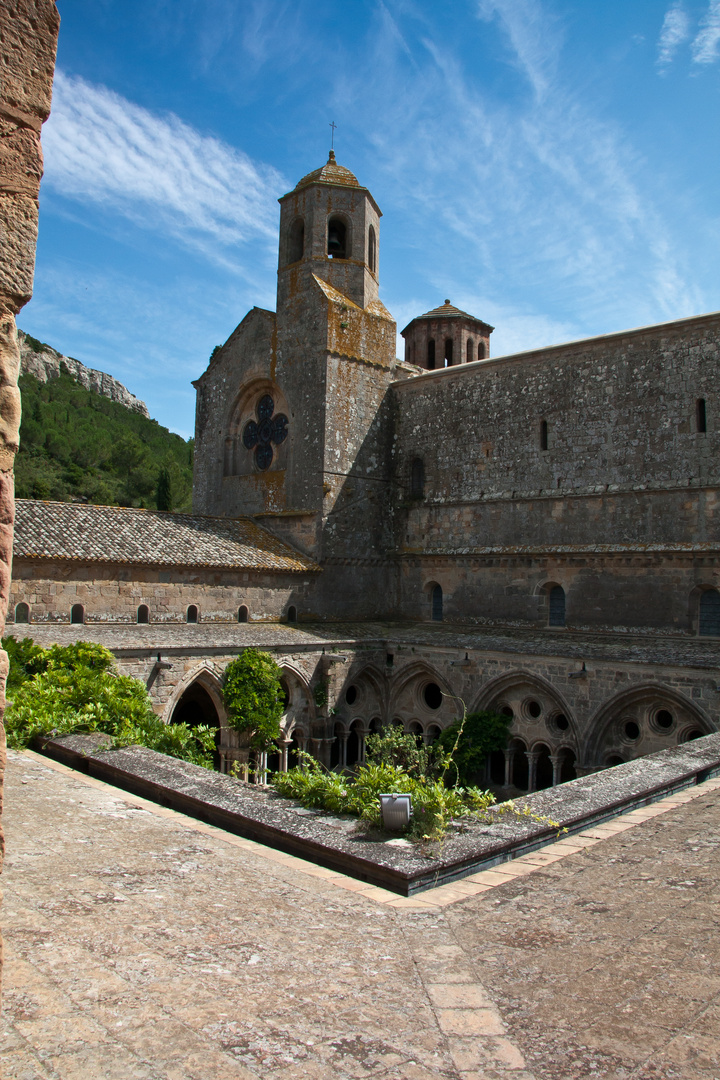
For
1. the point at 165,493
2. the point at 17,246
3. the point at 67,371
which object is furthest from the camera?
the point at 67,371

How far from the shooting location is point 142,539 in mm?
16625

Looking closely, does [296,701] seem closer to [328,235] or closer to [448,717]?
[448,717]

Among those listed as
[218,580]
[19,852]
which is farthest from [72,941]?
[218,580]

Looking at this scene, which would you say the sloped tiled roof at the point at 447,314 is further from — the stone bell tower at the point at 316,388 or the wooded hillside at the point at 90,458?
the wooded hillside at the point at 90,458

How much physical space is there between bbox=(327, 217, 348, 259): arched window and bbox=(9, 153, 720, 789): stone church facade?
0.06 metres

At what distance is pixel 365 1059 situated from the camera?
2.62 m

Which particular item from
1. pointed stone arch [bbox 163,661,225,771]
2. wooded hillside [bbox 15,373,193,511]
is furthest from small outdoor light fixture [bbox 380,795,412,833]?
wooded hillside [bbox 15,373,193,511]

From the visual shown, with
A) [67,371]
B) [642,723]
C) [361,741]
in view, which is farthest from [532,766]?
[67,371]

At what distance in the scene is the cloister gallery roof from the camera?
1508 centimetres

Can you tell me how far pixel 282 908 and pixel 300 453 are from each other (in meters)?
16.9

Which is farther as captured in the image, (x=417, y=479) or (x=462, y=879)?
(x=417, y=479)

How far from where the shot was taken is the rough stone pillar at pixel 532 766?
1569 cm

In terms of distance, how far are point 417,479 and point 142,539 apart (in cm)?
793

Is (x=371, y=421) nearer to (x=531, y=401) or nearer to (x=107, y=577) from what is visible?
(x=531, y=401)
